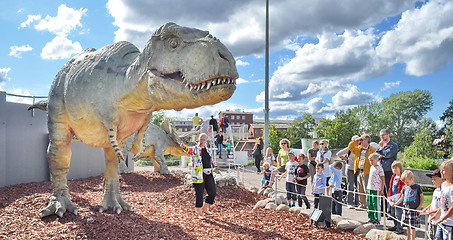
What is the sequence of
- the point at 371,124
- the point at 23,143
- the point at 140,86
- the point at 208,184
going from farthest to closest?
1. the point at 371,124
2. the point at 23,143
3. the point at 208,184
4. the point at 140,86

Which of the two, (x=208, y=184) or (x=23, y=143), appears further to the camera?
(x=23, y=143)

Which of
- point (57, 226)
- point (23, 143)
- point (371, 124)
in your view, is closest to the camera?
point (57, 226)

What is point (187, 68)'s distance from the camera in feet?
10.1

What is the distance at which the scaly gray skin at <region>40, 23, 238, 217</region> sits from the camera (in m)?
3.03

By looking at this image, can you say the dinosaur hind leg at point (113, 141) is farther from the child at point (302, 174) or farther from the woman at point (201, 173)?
the child at point (302, 174)

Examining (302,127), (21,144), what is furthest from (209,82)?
(302,127)

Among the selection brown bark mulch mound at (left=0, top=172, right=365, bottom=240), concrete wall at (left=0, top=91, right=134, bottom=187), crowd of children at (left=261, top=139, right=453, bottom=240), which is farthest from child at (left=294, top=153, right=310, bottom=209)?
concrete wall at (left=0, top=91, right=134, bottom=187)

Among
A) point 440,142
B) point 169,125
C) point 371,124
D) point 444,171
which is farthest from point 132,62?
point 371,124

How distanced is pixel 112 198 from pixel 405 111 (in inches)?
2022

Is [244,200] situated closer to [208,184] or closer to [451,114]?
[208,184]

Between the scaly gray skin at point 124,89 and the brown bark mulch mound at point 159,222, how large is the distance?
0.34m

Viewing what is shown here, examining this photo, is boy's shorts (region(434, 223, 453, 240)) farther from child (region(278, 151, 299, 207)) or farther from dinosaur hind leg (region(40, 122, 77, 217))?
dinosaur hind leg (region(40, 122, 77, 217))

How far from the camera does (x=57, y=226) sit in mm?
4234

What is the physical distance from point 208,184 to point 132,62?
2.67 meters
